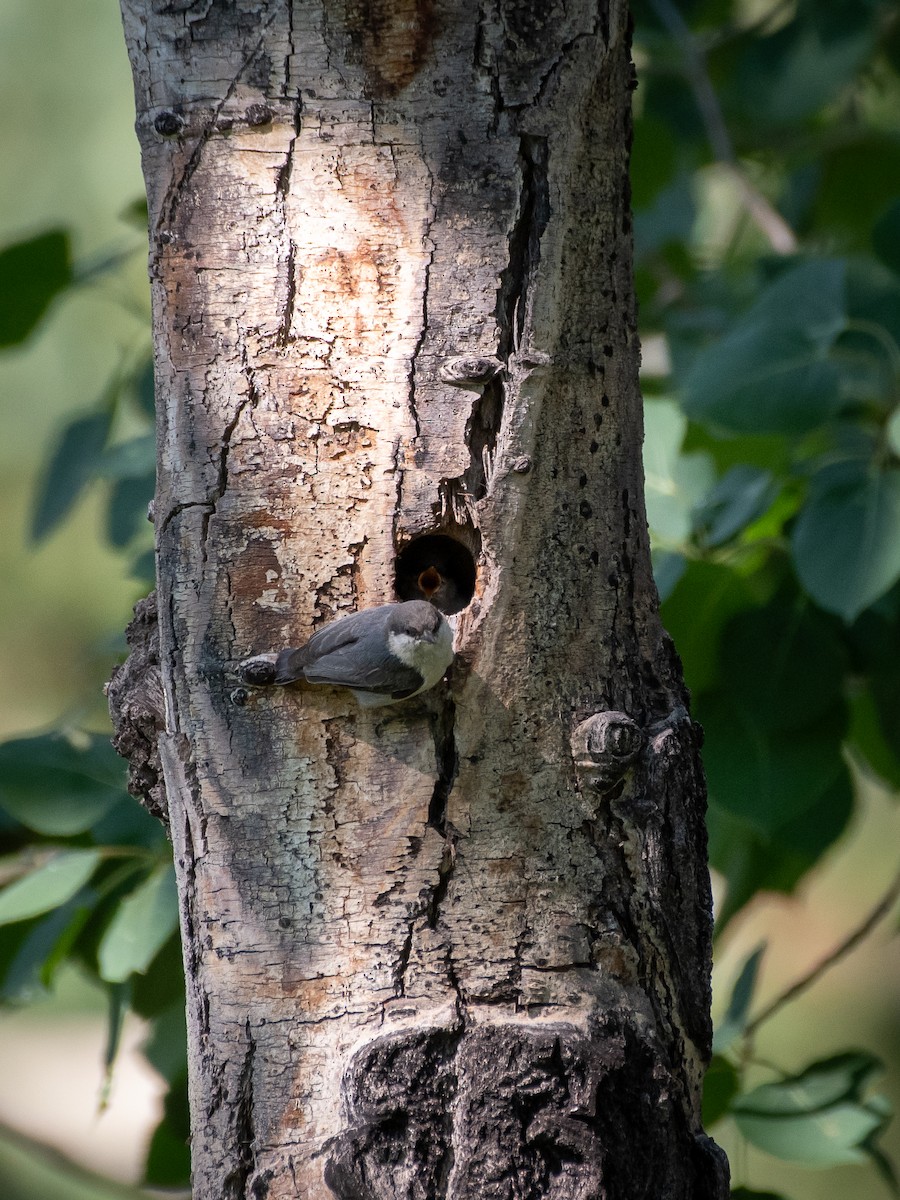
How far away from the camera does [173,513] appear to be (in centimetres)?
95

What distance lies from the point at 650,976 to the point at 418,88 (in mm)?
766

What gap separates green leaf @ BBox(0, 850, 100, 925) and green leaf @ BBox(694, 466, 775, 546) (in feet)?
3.02

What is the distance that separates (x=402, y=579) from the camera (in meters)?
0.97

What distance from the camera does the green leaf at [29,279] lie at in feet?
5.58

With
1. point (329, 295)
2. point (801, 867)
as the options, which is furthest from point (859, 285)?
point (329, 295)

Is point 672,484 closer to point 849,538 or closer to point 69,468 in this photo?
point 849,538

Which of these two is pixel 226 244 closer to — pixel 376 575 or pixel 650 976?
pixel 376 575

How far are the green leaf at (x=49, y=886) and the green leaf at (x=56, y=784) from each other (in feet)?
0.13

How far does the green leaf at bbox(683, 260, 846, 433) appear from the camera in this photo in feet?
4.83

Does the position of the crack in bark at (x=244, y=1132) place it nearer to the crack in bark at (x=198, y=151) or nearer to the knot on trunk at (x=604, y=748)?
the knot on trunk at (x=604, y=748)

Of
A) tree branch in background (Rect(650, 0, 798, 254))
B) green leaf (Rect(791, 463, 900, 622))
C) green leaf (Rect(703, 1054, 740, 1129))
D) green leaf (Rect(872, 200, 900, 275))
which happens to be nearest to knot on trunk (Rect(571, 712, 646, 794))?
green leaf (Rect(791, 463, 900, 622))

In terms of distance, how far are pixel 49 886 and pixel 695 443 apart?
112 centimetres

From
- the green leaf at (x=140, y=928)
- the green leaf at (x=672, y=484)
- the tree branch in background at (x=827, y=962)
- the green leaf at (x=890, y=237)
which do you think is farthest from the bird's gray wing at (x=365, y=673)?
the green leaf at (x=890, y=237)

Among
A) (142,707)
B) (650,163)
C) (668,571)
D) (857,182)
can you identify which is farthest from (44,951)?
(857,182)
